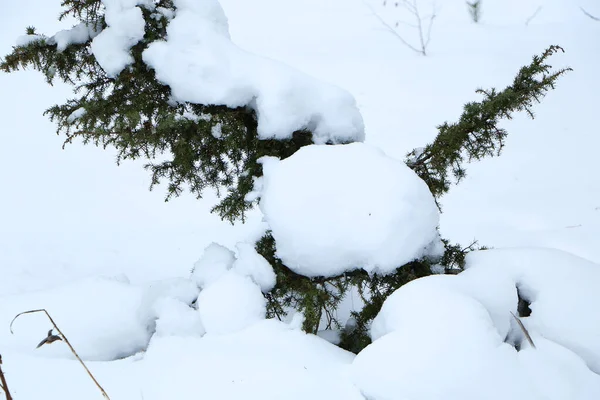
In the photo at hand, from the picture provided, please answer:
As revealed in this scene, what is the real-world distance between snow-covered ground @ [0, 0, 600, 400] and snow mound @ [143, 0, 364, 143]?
0.66 meters

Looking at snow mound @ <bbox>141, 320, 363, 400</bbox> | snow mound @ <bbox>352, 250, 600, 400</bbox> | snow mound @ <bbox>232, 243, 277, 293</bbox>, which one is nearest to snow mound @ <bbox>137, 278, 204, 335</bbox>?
snow mound @ <bbox>141, 320, 363, 400</bbox>

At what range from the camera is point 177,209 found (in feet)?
15.6

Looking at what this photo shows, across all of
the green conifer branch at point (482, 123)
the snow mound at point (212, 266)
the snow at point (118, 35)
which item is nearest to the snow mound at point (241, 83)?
the snow at point (118, 35)

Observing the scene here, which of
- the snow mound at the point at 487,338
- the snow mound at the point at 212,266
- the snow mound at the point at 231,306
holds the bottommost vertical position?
the snow mound at the point at 212,266

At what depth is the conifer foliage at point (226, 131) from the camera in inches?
78.7

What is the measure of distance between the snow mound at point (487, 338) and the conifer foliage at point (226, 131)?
300 millimetres

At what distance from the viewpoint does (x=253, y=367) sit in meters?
1.60

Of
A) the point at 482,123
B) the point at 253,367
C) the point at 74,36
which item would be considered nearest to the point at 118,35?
the point at 74,36

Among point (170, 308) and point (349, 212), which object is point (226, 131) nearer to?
point (349, 212)

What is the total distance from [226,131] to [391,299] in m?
1.09

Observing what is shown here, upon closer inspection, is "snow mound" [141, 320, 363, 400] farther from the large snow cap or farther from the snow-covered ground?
the large snow cap

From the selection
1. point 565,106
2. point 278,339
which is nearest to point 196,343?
point 278,339

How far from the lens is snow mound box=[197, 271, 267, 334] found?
6.16ft

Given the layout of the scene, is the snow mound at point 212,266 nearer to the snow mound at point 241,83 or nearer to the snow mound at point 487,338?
the snow mound at point 241,83
